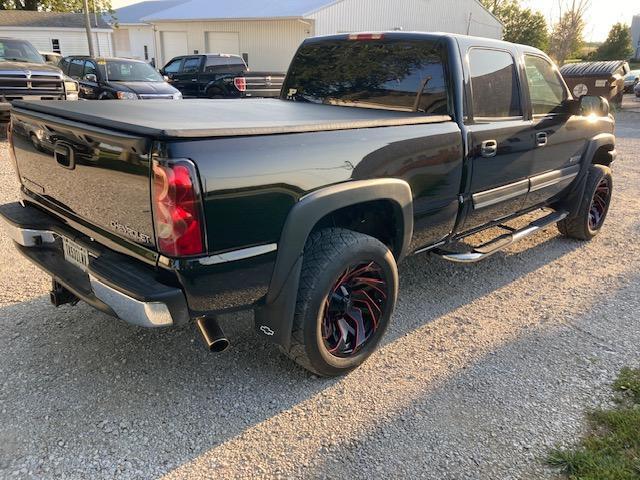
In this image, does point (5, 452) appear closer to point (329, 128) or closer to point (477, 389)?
point (329, 128)

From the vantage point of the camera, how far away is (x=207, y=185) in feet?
7.20

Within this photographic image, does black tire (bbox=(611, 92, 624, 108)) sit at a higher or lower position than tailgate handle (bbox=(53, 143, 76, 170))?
lower

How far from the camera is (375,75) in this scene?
155 inches

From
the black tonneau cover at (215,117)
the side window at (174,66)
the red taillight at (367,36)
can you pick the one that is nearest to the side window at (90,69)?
the side window at (174,66)

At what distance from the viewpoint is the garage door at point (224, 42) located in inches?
1036

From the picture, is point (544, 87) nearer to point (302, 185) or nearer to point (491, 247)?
point (491, 247)

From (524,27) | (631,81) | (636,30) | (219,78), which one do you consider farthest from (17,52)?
(636,30)

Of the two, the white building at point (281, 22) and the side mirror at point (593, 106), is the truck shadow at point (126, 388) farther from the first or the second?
the white building at point (281, 22)

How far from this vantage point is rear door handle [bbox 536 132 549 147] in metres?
4.22

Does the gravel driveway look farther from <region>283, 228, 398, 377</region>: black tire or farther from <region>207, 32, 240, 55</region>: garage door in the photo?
<region>207, 32, 240, 55</region>: garage door

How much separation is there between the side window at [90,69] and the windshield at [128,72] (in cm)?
24

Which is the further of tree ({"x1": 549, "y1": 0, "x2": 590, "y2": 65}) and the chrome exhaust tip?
tree ({"x1": 549, "y1": 0, "x2": 590, "y2": 65})

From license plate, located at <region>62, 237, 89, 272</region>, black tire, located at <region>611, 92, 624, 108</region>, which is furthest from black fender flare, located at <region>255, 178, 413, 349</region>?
black tire, located at <region>611, 92, 624, 108</region>

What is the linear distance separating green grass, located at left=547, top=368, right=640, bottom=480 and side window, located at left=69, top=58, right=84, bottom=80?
45.8 feet
